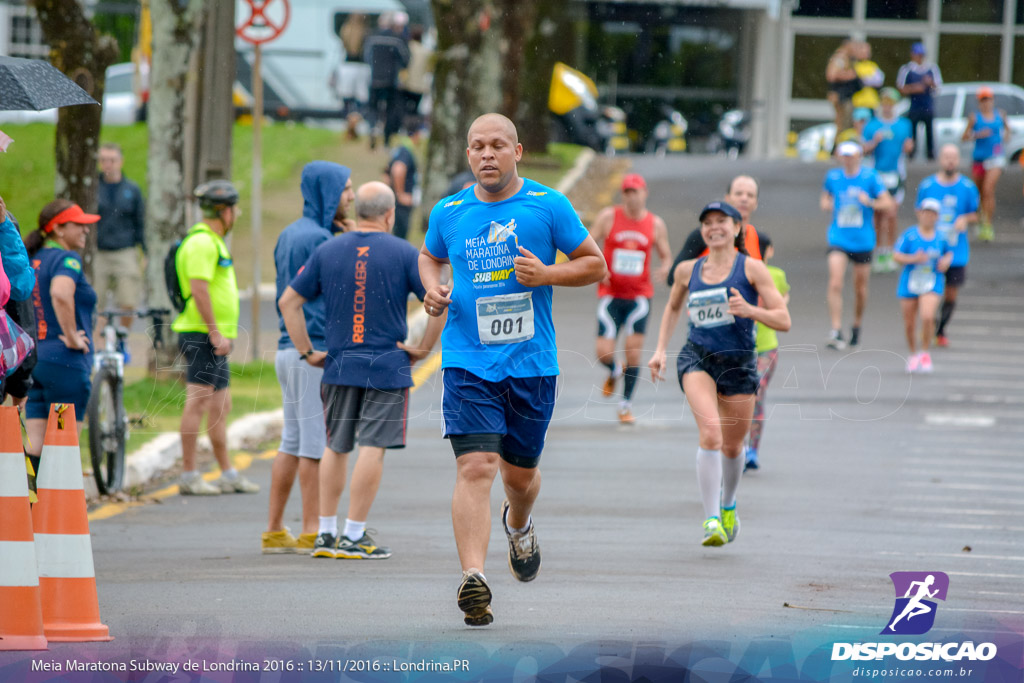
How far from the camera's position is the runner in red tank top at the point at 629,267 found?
13.0 meters

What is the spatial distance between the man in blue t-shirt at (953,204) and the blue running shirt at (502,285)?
33.9ft

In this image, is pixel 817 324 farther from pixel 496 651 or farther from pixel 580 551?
pixel 496 651

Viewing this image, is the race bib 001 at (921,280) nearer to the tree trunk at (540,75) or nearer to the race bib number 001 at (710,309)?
the race bib number 001 at (710,309)

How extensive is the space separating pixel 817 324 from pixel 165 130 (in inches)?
334

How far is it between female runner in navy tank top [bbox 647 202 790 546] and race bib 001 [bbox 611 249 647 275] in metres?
4.62

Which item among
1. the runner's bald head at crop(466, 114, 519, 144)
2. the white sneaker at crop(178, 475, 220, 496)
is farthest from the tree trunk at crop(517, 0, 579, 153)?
the runner's bald head at crop(466, 114, 519, 144)

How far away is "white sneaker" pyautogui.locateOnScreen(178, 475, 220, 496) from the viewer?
9875 mm

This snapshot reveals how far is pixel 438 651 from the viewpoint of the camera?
5516mm

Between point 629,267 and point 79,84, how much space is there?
4.79 meters

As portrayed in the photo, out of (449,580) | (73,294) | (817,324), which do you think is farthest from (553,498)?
(817,324)

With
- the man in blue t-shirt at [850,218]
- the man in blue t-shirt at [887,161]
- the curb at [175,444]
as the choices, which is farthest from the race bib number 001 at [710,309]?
the man in blue t-shirt at [887,161]

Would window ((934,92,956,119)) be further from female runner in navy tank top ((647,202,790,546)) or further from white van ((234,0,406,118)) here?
female runner in navy tank top ((647,202,790,546))

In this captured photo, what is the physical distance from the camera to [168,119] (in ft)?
43.8

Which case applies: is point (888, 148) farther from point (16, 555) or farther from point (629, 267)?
point (16, 555)
